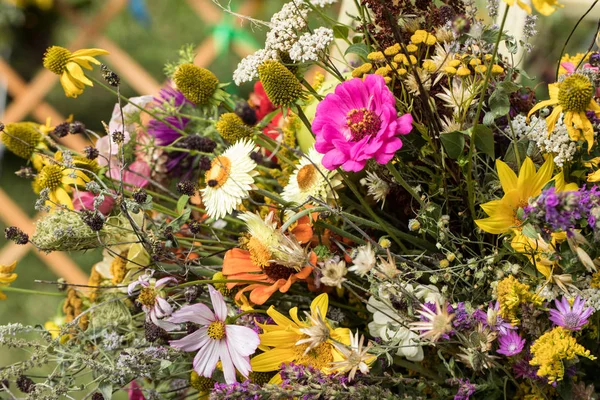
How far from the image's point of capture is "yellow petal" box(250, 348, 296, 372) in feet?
1.88

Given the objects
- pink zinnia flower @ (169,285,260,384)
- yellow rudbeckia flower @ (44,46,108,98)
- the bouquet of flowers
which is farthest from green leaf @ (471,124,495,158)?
yellow rudbeckia flower @ (44,46,108,98)

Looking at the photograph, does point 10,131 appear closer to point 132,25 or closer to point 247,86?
point 247,86

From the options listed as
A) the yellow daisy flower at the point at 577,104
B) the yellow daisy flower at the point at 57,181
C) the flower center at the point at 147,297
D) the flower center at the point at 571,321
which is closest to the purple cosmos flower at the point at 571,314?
the flower center at the point at 571,321

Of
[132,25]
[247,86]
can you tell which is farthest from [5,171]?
[247,86]

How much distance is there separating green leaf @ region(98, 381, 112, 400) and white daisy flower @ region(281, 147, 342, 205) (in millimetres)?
220

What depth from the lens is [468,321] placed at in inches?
20.9

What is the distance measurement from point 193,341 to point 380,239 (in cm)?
17

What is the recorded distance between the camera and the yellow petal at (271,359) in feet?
1.88

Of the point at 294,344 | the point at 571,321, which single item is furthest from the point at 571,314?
the point at 294,344

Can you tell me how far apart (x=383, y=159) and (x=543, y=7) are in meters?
0.15

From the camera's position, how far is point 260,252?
59cm

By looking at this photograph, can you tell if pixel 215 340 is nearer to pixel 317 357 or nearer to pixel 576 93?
pixel 317 357

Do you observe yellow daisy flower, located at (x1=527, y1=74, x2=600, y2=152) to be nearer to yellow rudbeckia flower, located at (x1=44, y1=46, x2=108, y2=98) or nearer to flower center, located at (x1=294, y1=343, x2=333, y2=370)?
flower center, located at (x1=294, y1=343, x2=333, y2=370)

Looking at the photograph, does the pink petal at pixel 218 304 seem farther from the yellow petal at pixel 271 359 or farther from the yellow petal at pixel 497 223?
the yellow petal at pixel 497 223
